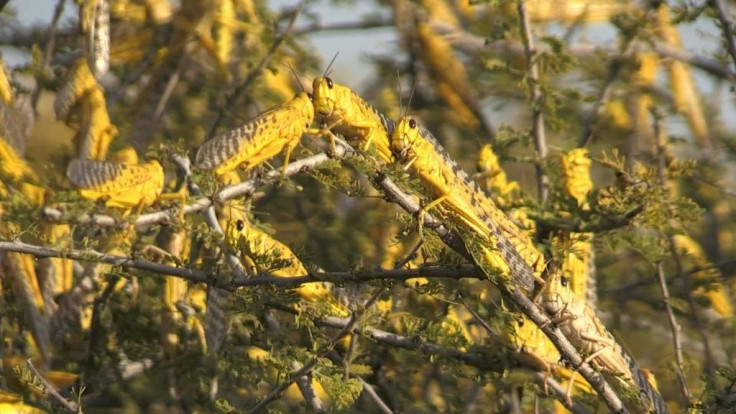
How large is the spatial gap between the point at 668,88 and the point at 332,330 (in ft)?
14.1

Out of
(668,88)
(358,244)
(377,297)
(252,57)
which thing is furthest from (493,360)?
(668,88)

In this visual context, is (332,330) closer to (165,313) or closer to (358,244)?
(165,313)

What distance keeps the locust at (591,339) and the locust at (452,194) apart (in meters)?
0.14

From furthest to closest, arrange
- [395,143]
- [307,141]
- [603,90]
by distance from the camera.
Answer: [603,90]
[307,141]
[395,143]

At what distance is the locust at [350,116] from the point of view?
322cm

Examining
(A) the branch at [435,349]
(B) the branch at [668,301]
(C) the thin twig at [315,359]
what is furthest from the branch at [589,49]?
(C) the thin twig at [315,359]

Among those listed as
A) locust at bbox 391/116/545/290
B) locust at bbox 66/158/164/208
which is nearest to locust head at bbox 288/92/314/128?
locust at bbox 391/116/545/290

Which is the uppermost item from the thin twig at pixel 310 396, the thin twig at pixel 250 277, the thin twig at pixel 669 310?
the thin twig at pixel 669 310

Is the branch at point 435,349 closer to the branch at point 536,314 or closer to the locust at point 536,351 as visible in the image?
the locust at point 536,351

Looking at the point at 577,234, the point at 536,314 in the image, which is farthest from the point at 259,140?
the point at 577,234

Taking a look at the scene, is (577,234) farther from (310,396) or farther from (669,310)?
(310,396)

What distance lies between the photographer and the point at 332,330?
4297mm

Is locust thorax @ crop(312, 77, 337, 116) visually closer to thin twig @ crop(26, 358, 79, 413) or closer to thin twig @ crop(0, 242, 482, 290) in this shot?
thin twig @ crop(0, 242, 482, 290)

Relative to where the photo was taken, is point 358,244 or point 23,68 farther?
point 358,244
